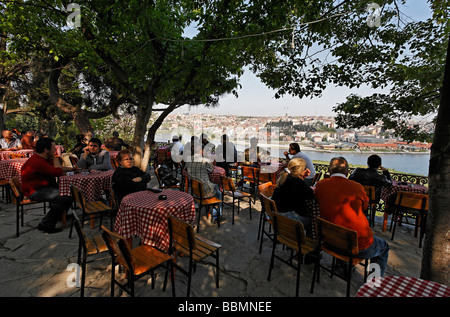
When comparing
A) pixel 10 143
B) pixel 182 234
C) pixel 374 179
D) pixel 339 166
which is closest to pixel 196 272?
pixel 182 234

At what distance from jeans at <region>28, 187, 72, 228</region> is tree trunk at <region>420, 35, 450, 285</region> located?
536cm

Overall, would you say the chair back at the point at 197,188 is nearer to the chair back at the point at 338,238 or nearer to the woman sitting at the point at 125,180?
the woman sitting at the point at 125,180

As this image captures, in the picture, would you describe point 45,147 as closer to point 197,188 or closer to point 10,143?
point 197,188

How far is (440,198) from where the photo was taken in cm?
195

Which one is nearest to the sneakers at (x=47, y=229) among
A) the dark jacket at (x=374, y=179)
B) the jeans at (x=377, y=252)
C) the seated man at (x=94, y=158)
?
the seated man at (x=94, y=158)

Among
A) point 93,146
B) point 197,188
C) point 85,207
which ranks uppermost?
point 93,146

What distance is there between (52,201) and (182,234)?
332 cm

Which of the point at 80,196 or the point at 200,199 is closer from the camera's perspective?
the point at 80,196

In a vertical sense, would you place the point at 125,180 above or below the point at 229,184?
above

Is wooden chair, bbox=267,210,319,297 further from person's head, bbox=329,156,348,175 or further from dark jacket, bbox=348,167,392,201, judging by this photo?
dark jacket, bbox=348,167,392,201

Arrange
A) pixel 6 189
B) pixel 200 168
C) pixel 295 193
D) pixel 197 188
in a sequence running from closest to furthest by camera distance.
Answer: pixel 295 193
pixel 197 188
pixel 200 168
pixel 6 189

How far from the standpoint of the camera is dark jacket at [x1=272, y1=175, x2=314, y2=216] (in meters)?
2.94

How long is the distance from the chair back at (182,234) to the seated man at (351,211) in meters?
1.65
